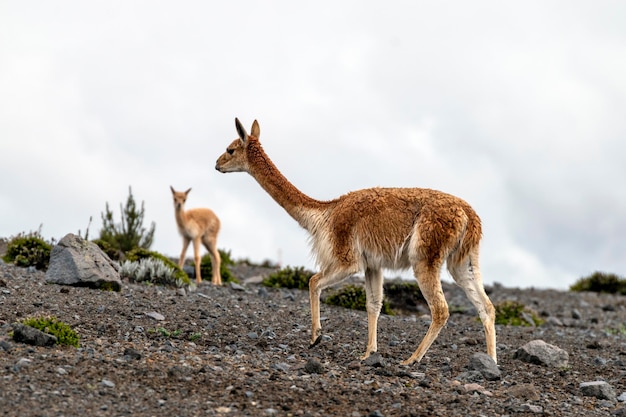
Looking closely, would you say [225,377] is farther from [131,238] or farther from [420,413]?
[131,238]

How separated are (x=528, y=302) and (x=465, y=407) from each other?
17775 mm

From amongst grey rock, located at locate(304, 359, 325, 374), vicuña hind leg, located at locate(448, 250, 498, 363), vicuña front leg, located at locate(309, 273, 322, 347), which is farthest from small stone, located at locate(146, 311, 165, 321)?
vicuña hind leg, located at locate(448, 250, 498, 363)

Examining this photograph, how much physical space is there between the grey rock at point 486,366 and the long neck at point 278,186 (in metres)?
2.97

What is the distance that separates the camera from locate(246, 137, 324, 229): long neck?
11.9 m

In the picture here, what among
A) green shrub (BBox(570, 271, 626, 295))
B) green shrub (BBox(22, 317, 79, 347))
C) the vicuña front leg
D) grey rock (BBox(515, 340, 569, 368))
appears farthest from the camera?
green shrub (BBox(570, 271, 626, 295))

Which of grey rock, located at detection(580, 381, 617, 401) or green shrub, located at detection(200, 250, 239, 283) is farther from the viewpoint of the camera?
green shrub, located at detection(200, 250, 239, 283)

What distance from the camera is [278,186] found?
12180 millimetres

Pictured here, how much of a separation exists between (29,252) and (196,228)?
6676 millimetres

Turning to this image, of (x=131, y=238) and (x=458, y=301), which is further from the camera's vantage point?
(x=131, y=238)

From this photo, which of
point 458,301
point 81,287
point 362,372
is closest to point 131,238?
point 458,301

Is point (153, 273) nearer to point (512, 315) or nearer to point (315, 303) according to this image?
point (315, 303)

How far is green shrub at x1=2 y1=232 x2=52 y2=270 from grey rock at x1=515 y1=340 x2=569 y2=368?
10.7 metres

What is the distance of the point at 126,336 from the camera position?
11695 millimetres

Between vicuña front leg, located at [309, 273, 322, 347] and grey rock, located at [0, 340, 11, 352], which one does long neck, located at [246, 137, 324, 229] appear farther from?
grey rock, located at [0, 340, 11, 352]
